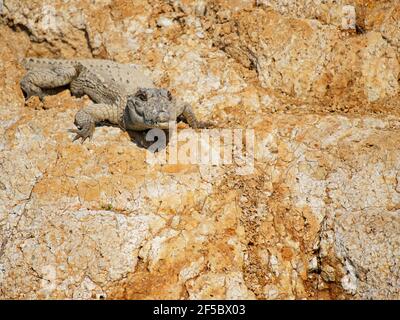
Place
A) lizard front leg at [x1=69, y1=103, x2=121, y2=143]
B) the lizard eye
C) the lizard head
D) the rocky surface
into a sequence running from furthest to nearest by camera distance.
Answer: the lizard eye < lizard front leg at [x1=69, y1=103, x2=121, y2=143] < the lizard head < the rocky surface

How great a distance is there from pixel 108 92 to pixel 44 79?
3.47 feet

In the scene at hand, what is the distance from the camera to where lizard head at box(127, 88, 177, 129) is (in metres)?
7.36

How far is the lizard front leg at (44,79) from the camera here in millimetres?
8461

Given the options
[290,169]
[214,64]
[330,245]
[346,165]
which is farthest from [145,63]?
[330,245]

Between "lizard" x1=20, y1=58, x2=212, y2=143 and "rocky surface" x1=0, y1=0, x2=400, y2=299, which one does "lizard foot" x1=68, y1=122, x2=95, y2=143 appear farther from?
"rocky surface" x1=0, y1=0, x2=400, y2=299

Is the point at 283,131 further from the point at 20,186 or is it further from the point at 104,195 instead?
the point at 20,186

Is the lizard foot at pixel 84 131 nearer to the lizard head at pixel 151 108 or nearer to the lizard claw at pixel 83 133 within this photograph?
the lizard claw at pixel 83 133

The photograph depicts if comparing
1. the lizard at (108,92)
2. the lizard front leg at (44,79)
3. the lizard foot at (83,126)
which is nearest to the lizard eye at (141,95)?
the lizard at (108,92)

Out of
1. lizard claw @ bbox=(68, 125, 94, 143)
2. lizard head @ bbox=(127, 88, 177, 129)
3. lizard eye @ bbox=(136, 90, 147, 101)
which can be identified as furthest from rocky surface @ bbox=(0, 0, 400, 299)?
lizard eye @ bbox=(136, 90, 147, 101)

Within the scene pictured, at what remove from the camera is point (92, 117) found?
7.82 m

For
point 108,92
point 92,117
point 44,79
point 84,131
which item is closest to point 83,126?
point 84,131

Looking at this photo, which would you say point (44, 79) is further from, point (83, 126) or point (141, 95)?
point (141, 95)

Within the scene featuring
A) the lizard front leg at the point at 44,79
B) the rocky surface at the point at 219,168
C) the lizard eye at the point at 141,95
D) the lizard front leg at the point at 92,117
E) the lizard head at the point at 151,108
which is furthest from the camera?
the lizard front leg at the point at 44,79

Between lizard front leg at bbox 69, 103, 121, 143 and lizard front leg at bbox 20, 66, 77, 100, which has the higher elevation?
lizard front leg at bbox 20, 66, 77, 100
